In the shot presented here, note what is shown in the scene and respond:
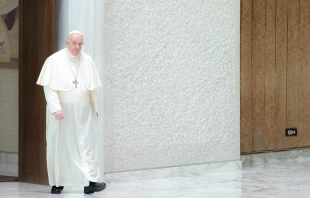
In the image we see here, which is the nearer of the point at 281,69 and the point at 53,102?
the point at 53,102

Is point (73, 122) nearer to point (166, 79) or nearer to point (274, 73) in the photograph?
point (166, 79)

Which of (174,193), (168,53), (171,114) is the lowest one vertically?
(174,193)

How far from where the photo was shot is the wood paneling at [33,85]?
30.1 ft

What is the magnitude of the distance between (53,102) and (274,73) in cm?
503

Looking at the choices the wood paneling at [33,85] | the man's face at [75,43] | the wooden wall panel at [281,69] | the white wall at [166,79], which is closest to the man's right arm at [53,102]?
the man's face at [75,43]

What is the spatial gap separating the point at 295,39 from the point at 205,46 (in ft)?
7.77

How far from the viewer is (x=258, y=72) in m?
12.2

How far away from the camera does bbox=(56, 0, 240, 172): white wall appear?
9.77 m

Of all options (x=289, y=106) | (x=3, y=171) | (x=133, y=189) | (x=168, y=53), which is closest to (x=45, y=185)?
(x=133, y=189)

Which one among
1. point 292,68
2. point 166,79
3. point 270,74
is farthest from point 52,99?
point 292,68

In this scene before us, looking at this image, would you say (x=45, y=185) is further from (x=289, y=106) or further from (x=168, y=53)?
(x=289, y=106)

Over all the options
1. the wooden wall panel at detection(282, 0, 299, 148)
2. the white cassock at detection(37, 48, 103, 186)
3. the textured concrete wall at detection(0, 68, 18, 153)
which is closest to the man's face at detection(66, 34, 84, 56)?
the white cassock at detection(37, 48, 103, 186)

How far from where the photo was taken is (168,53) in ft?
34.5

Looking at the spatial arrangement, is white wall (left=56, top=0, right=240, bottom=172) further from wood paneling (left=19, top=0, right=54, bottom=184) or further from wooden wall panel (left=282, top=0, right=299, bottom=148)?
wooden wall panel (left=282, top=0, right=299, bottom=148)
